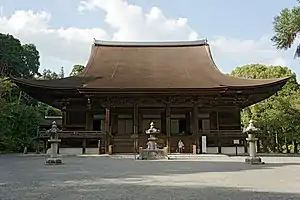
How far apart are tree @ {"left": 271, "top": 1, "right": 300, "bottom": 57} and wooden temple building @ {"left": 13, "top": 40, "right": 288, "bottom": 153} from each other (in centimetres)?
608

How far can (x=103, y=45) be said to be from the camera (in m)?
29.5

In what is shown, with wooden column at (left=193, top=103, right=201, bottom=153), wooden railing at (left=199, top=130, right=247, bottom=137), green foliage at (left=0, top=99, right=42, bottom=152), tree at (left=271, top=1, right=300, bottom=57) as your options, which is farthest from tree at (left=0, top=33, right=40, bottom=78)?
tree at (left=271, top=1, right=300, bottom=57)

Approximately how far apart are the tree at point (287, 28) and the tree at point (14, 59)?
28.1m

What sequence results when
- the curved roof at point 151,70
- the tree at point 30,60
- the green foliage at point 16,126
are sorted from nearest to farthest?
the curved roof at point 151,70 → the green foliage at point 16,126 → the tree at point 30,60

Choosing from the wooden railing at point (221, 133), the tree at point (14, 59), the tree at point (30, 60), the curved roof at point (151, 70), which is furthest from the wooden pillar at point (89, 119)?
the tree at point (30, 60)

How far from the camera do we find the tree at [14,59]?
128 ft

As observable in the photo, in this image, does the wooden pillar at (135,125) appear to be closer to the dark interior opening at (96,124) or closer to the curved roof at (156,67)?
the curved roof at (156,67)

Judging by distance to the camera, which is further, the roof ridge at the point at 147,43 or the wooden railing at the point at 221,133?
the roof ridge at the point at 147,43

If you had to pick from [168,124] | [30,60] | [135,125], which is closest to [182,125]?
[168,124]

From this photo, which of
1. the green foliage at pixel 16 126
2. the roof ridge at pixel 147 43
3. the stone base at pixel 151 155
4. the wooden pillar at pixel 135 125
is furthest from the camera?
the roof ridge at pixel 147 43

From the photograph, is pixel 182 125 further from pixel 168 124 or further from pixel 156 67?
pixel 156 67

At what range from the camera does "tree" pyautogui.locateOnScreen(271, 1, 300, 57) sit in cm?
1341

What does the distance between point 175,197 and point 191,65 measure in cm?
2051

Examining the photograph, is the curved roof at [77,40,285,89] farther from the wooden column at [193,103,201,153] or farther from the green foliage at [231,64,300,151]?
the green foliage at [231,64,300,151]
